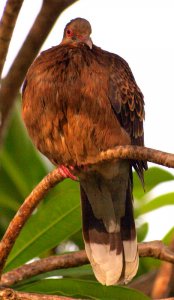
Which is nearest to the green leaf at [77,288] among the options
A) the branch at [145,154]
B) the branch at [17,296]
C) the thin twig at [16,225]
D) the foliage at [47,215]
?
the foliage at [47,215]

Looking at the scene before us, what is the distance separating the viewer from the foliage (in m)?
4.11

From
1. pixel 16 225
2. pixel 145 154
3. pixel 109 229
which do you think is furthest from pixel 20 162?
pixel 145 154

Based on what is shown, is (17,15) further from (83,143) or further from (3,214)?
(3,214)

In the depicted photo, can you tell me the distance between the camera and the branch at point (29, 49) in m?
3.41

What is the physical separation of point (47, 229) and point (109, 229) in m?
0.35

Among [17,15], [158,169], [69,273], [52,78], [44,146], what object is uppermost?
[17,15]

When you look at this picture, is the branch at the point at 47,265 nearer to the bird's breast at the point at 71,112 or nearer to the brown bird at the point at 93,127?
the brown bird at the point at 93,127

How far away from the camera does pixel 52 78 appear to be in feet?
13.0

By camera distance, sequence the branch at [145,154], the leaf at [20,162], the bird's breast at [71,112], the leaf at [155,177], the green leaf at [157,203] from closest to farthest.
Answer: the branch at [145,154] < the bird's breast at [71,112] < the leaf at [155,177] < the leaf at [20,162] < the green leaf at [157,203]

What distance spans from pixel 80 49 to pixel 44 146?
560 millimetres

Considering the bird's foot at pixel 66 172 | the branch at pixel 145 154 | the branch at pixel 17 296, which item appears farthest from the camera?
the bird's foot at pixel 66 172

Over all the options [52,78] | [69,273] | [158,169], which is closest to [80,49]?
[52,78]

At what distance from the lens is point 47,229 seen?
4348 mm

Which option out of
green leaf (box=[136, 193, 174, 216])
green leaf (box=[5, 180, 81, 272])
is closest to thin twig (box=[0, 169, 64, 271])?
green leaf (box=[5, 180, 81, 272])
